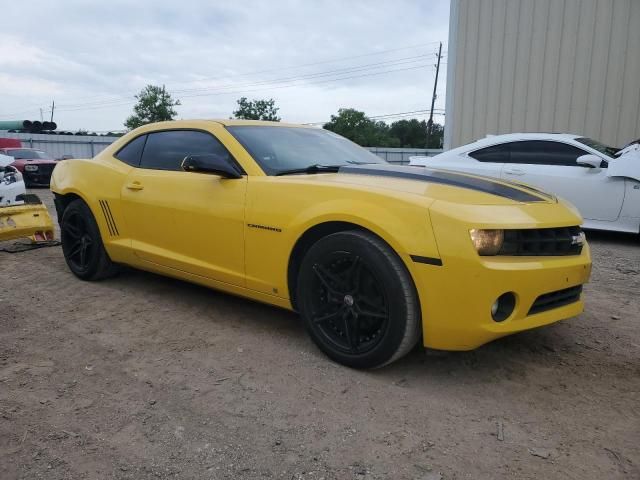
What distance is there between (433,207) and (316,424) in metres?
1.10

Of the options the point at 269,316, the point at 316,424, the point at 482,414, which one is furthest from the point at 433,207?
the point at 269,316

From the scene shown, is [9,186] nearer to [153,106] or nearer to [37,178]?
[37,178]

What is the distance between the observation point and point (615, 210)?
605cm

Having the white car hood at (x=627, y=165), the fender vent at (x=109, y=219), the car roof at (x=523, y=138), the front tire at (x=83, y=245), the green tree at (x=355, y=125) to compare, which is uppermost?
the green tree at (x=355, y=125)

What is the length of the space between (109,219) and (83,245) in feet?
1.61

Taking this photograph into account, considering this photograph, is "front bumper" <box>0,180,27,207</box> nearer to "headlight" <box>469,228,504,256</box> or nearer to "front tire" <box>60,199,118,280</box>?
"front tire" <box>60,199,118,280</box>

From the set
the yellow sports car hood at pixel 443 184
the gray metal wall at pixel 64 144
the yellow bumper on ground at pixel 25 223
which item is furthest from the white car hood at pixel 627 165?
the gray metal wall at pixel 64 144

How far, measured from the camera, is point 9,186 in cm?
545

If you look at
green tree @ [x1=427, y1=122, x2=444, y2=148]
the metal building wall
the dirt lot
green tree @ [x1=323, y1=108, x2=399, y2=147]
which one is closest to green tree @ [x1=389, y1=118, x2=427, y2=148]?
green tree @ [x1=427, y1=122, x2=444, y2=148]

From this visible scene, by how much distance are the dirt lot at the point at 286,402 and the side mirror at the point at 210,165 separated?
0.99m

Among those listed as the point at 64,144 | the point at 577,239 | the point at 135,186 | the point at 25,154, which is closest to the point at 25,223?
the point at 135,186

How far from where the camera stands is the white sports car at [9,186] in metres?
5.39

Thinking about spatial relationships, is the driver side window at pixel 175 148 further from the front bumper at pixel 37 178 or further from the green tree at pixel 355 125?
the green tree at pixel 355 125

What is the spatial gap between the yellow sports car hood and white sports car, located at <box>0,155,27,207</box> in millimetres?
3894
